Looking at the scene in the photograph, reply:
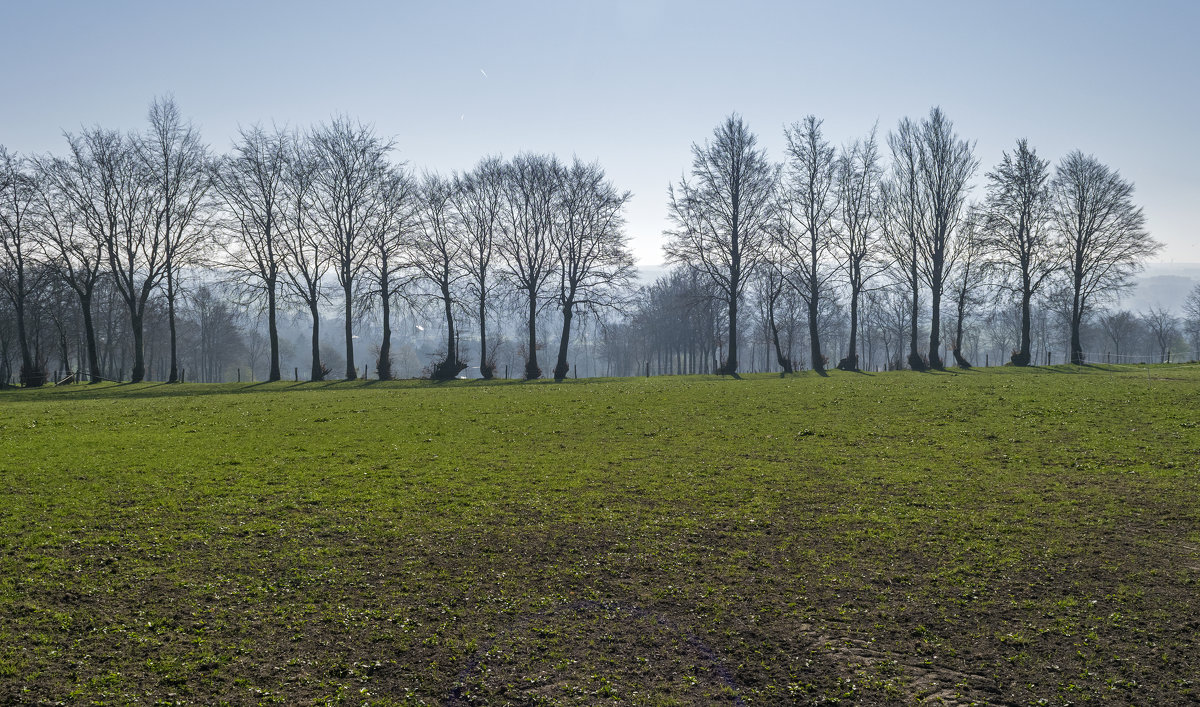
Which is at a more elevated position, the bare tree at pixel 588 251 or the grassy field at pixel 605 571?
the bare tree at pixel 588 251

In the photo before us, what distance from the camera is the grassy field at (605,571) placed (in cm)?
491

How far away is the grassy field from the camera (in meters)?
4.91

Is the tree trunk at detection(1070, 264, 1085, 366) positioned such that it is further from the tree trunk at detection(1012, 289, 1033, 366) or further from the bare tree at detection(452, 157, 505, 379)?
the bare tree at detection(452, 157, 505, 379)

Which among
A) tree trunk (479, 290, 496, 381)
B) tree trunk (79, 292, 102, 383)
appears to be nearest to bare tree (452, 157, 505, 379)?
tree trunk (479, 290, 496, 381)

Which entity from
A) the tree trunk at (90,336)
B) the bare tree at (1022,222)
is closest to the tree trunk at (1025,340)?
the bare tree at (1022,222)

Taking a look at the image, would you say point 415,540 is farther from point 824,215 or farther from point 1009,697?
point 824,215

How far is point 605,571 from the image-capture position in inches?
277

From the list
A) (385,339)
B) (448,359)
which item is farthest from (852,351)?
(385,339)

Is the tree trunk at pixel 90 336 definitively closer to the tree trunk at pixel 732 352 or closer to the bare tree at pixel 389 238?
the bare tree at pixel 389 238

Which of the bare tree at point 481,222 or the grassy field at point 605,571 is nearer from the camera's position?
the grassy field at point 605,571

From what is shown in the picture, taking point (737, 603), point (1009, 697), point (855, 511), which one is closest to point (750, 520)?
point (855, 511)

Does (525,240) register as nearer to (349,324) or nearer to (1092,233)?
(349,324)

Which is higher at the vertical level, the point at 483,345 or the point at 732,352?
the point at 483,345

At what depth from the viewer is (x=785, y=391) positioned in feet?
85.5
